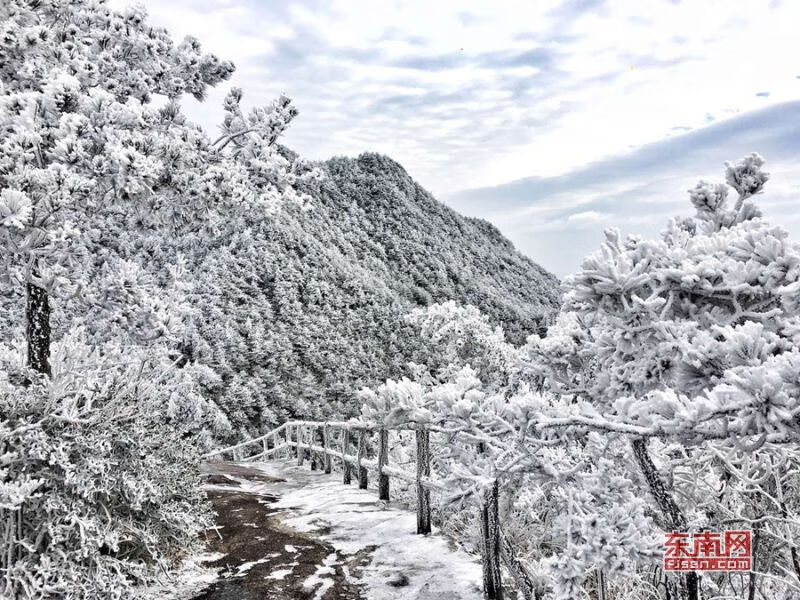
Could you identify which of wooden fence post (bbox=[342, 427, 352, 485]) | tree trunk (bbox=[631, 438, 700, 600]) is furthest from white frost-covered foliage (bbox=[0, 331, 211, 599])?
wooden fence post (bbox=[342, 427, 352, 485])

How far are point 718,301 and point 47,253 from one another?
455 centimetres

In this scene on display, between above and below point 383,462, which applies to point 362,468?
below

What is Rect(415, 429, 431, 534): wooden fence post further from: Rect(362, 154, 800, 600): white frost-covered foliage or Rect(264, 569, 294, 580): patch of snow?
Rect(362, 154, 800, 600): white frost-covered foliage

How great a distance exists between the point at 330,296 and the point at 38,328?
96.8ft

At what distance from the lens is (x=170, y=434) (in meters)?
4.63

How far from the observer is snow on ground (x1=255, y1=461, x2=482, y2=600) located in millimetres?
4375

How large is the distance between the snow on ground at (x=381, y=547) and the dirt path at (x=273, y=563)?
0.06 m

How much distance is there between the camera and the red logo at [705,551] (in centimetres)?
249

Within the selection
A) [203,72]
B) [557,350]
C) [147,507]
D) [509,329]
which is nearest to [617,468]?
[557,350]

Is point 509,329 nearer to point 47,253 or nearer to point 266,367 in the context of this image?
point 266,367

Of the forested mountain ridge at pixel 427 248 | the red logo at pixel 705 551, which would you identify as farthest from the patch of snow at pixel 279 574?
the forested mountain ridge at pixel 427 248

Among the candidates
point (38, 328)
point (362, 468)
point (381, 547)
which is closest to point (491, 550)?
point (381, 547)

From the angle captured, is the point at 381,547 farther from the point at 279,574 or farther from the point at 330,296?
the point at 330,296

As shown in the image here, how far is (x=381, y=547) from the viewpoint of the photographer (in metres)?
5.42
